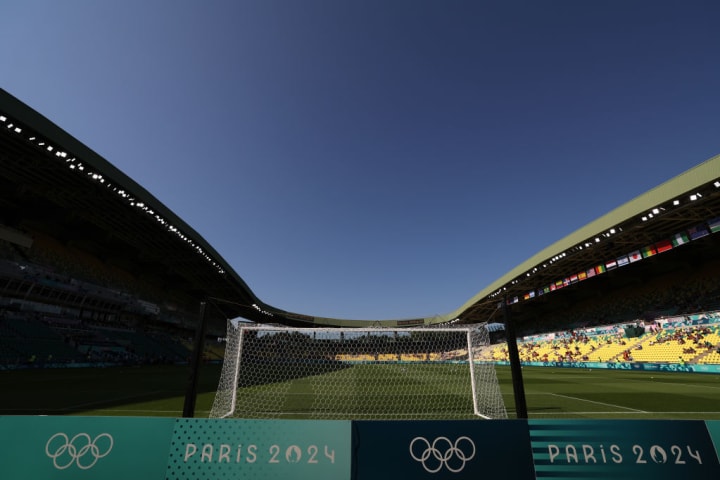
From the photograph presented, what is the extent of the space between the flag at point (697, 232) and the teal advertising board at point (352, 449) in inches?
1071

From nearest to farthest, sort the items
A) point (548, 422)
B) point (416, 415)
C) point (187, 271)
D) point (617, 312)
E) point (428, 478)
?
point (428, 478), point (548, 422), point (416, 415), point (617, 312), point (187, 271)

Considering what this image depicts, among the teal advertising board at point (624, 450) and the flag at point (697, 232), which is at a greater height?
the flag at point (697, 232)

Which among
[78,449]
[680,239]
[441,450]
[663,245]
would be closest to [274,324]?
[78,449]

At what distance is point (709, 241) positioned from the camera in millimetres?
26484

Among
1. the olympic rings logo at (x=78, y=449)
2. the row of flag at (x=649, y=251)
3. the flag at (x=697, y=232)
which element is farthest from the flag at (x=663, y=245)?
the olympic rings logo at (x=78, y=449)

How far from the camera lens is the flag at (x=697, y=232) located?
70.4 feet

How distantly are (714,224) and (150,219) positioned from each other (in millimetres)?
39466

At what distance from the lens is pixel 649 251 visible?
2545 cm

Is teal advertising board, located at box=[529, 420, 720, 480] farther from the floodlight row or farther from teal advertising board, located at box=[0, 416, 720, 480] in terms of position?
the floodlight row

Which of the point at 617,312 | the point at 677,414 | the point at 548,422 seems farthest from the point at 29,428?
the point at 617,312

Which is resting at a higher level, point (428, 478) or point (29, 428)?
point (29, 428)

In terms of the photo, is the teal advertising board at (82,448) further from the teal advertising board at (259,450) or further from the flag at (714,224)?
the flag at (714,224)

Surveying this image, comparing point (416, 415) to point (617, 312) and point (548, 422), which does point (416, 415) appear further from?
point (617, 312)

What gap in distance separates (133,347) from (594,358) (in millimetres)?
44033
